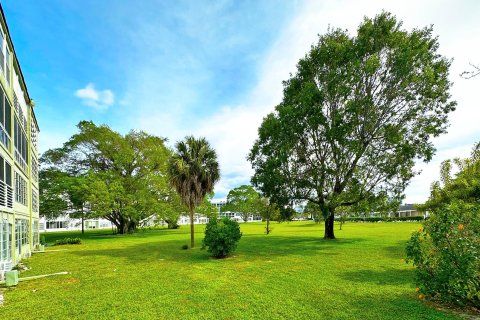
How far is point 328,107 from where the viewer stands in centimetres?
2127

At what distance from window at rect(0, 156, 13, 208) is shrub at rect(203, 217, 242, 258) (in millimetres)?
9038

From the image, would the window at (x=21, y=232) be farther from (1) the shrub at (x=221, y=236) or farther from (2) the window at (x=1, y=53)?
(1) the shrub at (x=221, y=236)

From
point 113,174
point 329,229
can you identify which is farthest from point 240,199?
point 329,229

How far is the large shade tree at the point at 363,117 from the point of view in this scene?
19.6 m

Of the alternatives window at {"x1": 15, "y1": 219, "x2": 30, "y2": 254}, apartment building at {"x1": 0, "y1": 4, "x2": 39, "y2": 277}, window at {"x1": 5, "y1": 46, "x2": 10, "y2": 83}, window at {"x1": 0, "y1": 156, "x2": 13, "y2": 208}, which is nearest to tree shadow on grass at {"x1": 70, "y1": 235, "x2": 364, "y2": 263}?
window at {"x1": 15, "y1": 219, "x2": 30, "y2": 254}

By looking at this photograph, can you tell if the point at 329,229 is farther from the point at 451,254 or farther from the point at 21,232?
the point at 21,232

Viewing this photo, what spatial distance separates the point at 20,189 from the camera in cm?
1644

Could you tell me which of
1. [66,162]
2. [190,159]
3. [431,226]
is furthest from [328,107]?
[66,162]

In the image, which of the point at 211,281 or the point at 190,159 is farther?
the point at 190,159

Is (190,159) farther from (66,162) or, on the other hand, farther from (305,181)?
(66,162)

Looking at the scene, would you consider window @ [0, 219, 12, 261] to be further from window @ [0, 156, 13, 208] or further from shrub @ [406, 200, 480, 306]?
shrub @ [406, 200, 480, 306]

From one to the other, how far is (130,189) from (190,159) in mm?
20186

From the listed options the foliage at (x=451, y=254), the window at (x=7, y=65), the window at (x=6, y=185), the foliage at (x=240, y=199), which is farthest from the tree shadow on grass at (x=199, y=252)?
the foliage at (x=240, y=199)

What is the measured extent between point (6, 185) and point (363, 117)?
21608 mm
